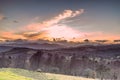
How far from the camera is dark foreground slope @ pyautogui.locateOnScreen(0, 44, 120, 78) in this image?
613cm

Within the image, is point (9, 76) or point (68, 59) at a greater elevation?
point (68, 59)

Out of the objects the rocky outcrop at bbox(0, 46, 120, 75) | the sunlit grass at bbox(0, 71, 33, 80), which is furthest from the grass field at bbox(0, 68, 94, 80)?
the rocky outcrop at bbox(0, 46, 120, 75)

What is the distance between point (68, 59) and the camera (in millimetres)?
6367

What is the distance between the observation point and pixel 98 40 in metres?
6.23

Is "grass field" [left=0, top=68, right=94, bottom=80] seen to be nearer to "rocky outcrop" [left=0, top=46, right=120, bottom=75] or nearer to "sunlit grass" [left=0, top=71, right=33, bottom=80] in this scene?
"sunlit grass" [left=0, top=71, right=33, bottom=80]

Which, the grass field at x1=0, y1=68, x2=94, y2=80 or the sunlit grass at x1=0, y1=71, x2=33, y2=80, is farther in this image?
the grass field at x1=0, y1=68, x2=94, y2=80

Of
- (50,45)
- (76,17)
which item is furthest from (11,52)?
(76,17)

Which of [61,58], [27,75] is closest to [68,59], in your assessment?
[61,58]

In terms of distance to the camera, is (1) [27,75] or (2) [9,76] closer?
(2) [9,76]

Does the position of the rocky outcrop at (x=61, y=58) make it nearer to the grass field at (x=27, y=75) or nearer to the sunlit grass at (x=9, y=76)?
the grass field at (x=27, y=75)

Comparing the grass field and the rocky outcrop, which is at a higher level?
the rocky outcrop

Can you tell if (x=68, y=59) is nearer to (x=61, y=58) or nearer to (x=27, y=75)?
(x=61, y=58)

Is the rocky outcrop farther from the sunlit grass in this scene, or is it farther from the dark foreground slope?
the sunlit grass

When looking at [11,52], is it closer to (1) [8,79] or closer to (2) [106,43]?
(1) [8,79]
